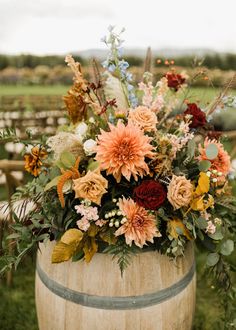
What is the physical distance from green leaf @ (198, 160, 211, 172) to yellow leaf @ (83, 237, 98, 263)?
0.45 m

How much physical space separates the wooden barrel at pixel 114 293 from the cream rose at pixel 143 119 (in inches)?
17.1

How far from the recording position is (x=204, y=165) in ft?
4.55

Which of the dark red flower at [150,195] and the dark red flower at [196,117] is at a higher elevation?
the dark red flower at [196,117]

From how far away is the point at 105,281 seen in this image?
1343mm

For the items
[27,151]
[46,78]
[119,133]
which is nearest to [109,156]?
[119,133]

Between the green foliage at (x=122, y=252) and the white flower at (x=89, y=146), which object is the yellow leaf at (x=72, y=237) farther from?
the white flower at (x=89, y=146)

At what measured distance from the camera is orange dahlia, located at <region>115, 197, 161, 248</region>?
1.26 meters

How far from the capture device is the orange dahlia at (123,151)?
1.23 m

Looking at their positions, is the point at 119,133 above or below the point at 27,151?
above

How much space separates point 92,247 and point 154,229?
0.21 m

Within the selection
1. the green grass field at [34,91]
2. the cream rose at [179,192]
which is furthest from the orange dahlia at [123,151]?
the green grass field at [34,91]

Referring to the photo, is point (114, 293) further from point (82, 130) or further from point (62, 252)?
point (82, 130)

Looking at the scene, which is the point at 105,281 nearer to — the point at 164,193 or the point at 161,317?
the point at 161,317

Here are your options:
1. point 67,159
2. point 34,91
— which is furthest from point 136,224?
point 34,91
